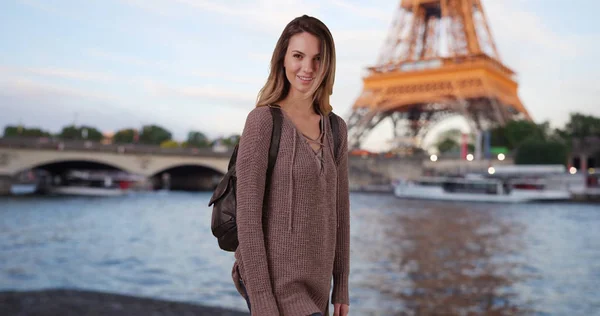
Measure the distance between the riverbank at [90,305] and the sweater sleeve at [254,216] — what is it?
3.27 meters

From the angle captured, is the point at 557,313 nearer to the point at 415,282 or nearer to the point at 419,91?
the point at 415,282

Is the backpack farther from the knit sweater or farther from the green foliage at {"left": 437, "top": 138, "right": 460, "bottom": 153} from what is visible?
the green foliage at {"left": 437, "top": 138, "right": 460, "bottom": 153}

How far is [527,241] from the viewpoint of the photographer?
1580cm

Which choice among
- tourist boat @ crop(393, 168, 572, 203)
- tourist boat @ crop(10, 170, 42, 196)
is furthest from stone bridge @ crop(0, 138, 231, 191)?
tourist boat @ crop(10, 170, 42, 196)

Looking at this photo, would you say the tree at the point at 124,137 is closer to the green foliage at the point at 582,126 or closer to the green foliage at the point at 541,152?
the green foliage at the point at 541,152

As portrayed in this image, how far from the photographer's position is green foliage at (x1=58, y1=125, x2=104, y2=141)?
70.0m

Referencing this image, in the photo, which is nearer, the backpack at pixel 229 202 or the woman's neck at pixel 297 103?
the backpack at pixel 229 202

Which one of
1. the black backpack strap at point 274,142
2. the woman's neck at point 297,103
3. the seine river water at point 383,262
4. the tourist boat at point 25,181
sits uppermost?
the woman's neck at point 297,103

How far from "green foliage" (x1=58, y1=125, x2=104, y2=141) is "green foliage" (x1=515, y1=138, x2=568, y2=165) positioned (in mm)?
48475

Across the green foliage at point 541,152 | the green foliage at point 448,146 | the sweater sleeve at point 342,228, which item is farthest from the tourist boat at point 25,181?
the sweater sleeve at point 342,228

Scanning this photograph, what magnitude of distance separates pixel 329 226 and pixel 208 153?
4008 centimetres

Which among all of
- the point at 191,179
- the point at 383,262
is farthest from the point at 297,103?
the point at 191,179

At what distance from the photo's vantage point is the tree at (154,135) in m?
74.7

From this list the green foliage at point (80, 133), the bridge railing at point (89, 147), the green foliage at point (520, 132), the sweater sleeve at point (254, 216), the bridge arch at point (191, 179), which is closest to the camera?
the sweater sleeve at point (254, 216)
